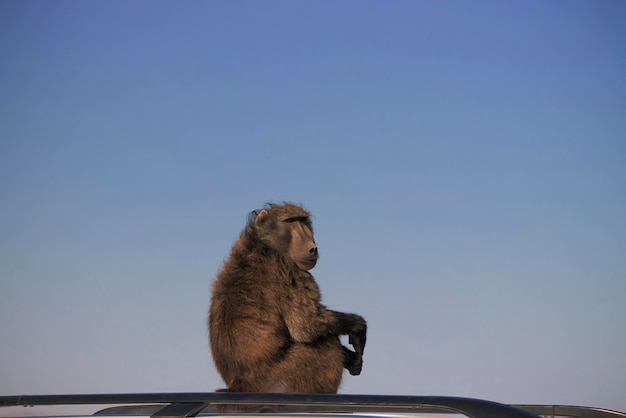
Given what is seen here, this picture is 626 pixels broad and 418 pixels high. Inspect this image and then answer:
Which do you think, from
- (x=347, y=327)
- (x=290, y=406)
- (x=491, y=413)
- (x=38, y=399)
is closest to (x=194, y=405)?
(x=290, y=406)

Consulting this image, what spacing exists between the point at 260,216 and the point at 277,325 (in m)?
1.07

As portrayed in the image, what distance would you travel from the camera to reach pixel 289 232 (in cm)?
644

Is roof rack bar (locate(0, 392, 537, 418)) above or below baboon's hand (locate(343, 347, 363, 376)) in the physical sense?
below

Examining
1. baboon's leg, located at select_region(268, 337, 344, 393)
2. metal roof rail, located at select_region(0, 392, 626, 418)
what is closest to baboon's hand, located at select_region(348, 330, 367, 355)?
baboon's leg, located at select_region(268, 337, 344, 393)

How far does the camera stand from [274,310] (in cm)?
582

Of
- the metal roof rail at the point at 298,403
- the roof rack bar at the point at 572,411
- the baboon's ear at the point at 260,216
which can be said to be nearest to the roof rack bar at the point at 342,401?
the metal roof rail at the point at 298,403

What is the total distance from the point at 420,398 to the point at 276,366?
12.6 ft

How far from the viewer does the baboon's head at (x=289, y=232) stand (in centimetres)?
624

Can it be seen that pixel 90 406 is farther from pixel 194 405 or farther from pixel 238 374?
pixel 238 374

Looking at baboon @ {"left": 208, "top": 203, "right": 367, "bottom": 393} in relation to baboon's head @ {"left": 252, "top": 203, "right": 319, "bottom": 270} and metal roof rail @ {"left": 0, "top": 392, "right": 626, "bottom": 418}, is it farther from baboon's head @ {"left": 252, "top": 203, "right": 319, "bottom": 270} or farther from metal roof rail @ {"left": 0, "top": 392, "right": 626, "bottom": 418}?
metal roof rail @ {"left": 0, "top": 392, "right": 626, "bottom": 418}

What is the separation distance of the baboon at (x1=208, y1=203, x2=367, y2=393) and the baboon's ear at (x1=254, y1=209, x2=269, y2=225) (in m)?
0.21

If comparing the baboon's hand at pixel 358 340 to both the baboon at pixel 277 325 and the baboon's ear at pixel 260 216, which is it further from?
the baboon's ear at pixel 260 216

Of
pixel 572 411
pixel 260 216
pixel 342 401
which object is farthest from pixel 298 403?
pixel 260 216

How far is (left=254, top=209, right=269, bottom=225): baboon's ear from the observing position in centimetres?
653
